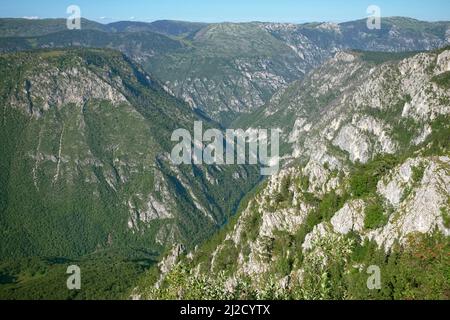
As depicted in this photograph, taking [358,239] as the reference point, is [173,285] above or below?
above

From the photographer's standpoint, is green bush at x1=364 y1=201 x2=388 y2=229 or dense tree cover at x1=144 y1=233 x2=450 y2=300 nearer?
dense tree cover at x1=144 y1=233 x2=450 y2=300

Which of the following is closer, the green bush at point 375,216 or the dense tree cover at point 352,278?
the dense tree cover at point 352,278

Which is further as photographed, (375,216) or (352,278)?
(375,216)

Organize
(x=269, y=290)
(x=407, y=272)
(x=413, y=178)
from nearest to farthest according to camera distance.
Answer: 1. (x=269, y=290)
2. (x=407, y=272)
3. (x=413, y=178)

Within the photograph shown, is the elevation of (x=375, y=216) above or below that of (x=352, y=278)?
above
